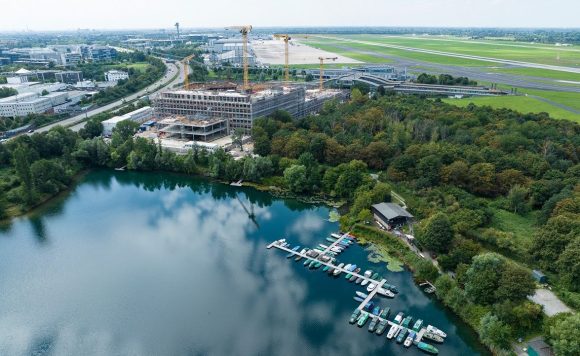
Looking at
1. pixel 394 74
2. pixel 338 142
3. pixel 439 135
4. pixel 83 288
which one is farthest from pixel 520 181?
pixel 394 74

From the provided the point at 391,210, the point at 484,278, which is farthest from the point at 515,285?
the point at 391,210

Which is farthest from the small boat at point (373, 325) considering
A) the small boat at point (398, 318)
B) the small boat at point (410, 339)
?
the small boat at point (410, 339)

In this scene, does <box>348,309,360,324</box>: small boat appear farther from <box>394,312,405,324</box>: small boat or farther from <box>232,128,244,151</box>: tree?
<box>232,128,244,151</box>: tree

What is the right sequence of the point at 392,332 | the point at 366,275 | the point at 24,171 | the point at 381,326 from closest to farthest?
the point at 392,332 → the point at 381,326 → the point at 366,275 → the point at 24,171

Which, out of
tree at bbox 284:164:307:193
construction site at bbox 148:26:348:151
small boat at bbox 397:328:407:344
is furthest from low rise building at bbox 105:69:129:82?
small boat at bbox 397:328:407:344

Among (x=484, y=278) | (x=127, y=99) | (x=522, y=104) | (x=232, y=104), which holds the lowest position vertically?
(x=484, y=278)

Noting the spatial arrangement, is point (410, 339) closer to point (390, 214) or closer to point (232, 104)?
point (390, 214)
